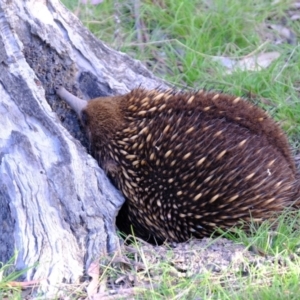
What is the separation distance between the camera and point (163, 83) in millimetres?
3553

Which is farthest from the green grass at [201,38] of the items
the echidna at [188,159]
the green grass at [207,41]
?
the echidna at [188,159]

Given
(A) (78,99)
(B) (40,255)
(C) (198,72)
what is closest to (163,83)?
(C) (198,72)

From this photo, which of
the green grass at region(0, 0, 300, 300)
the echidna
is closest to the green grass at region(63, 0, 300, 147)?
the green grass at region(0, 0, 300, 300)

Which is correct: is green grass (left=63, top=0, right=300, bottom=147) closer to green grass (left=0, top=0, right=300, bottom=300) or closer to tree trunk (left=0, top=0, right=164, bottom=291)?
green grass (left=0, top=0, right=300, bottom=300)

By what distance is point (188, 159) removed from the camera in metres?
2.84

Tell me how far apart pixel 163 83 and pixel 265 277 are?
141 centimetres

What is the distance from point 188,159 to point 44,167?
1.87 feet

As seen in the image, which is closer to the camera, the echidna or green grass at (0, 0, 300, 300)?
the echidna

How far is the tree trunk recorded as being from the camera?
8.08 feet

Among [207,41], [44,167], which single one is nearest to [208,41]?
[207,41]

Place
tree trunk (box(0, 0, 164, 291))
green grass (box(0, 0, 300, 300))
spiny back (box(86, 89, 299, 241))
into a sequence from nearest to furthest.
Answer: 1. tree trunk (box(0, 0, 164, 291))
2. spiny back (box(86, 89, 299, 241))
3. green grass (box(0, 0, 300, 300))

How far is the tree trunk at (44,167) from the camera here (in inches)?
97.0

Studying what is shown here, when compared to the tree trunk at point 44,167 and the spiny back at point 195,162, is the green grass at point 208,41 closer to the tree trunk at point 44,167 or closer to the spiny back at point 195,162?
the spiny back at point 195,162

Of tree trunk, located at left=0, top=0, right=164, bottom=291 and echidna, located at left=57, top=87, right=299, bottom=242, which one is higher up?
tree trunk, located at left=0, top=0, right=164, bottom=291
